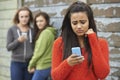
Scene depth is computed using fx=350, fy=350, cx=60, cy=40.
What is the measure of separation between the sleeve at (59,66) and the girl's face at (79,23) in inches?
8.7

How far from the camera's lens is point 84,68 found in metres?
2.99

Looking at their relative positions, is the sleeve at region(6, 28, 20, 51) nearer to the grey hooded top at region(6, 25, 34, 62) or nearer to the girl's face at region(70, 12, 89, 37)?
the grey hooded top at region(6, 25, 34, 62)

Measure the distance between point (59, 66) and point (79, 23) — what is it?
404mm

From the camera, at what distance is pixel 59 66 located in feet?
9.80

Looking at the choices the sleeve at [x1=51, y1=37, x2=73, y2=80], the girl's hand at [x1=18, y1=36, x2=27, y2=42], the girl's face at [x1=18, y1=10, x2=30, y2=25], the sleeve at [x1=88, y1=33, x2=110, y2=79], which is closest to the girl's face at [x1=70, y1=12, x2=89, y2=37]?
the sleeve at [x1=88, y1=33, x2=110, y2=79]

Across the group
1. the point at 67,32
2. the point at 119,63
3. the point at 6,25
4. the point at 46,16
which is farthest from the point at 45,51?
the point at 6,25

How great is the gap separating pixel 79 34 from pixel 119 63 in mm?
1614

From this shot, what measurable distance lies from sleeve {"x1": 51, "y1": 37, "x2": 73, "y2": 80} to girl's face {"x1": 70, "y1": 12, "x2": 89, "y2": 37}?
221 millimetres

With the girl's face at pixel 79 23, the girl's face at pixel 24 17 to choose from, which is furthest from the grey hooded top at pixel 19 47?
the girl's face at pixel 79 23

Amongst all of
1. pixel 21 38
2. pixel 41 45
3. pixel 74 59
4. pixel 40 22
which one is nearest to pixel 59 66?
pixel 74 59

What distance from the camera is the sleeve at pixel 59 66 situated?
2.95 m

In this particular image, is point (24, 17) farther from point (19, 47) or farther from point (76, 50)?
point (76, 50)

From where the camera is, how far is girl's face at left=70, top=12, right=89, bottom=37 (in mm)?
2959

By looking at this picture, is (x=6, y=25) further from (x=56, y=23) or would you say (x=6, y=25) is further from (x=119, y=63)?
(x=119, y=63)
